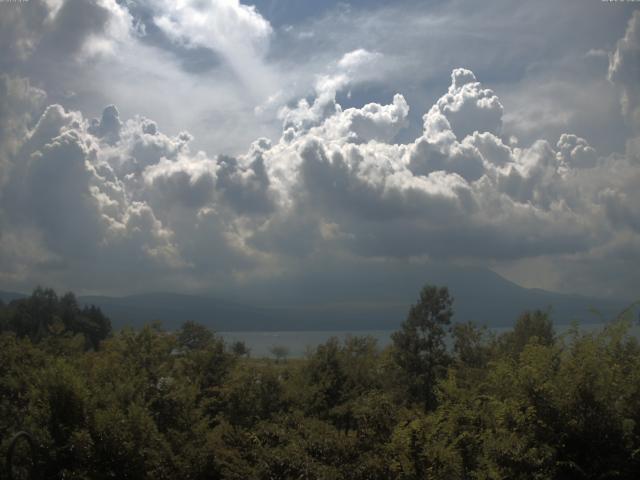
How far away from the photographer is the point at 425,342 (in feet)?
135

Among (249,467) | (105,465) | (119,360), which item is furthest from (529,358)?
(119,360)

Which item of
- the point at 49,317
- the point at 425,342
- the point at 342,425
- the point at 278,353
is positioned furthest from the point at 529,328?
the point at 49,317

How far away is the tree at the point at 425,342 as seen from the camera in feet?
129

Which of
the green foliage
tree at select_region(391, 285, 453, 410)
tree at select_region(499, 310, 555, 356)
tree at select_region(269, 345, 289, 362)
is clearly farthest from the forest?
the green foliage

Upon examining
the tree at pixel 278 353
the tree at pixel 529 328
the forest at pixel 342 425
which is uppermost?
the tree at pixel 529 328

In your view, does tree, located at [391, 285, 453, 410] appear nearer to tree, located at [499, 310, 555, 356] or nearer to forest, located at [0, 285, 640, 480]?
tree, located at [499, 310, 555, 356]

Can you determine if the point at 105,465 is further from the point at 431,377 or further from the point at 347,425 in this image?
the point at 431,377

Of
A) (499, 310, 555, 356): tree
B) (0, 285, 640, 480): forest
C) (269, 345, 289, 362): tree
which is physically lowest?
(269, 345, 289, 362): tree

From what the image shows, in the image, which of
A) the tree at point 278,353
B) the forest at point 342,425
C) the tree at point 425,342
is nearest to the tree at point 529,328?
the tree at point 425,342

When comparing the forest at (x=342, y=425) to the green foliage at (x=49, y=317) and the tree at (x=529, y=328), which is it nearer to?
the tree at (x=529, y=328)

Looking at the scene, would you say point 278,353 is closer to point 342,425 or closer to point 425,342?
point 425,342

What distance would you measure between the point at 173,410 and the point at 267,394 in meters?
4.66

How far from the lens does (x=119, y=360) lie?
24.0 meters

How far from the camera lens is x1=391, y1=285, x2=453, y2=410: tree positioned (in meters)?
39.4
